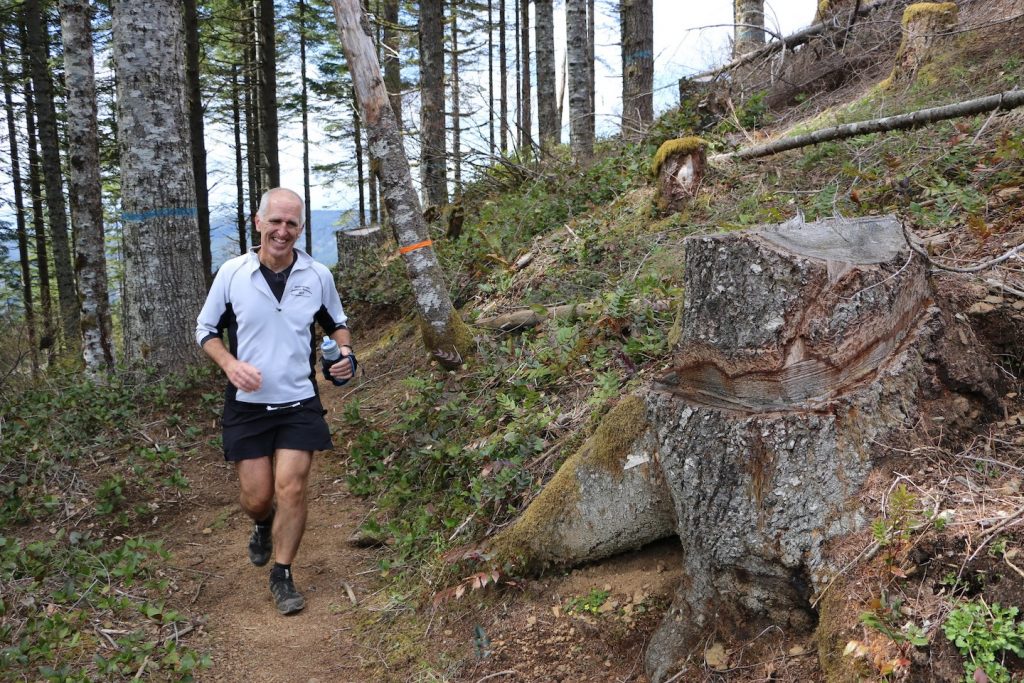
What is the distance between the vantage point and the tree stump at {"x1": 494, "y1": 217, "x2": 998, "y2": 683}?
2656mm

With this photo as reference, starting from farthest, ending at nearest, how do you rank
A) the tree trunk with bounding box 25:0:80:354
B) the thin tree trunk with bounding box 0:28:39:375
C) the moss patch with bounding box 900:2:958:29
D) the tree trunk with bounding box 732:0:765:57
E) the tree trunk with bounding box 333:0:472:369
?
the thin tree trunk with bounding box 0:28:39:375 → the tree trunk with bounding box 25:0:80:354 → the tree trunk with bounding box 732:0:765:57 → the moss patch with bounding box 900:2:958:29 → the tree trunk with bounding box 333:0:472:369

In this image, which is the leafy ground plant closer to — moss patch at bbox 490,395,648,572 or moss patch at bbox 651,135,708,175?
moss patch at bbox 490,395,648,572

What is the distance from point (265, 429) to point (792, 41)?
8.26 metres

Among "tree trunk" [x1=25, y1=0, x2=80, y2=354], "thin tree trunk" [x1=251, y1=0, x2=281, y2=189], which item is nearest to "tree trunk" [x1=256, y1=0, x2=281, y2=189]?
"thin tree trunk" [x1=251, y1=0, x2=281, y2=189]

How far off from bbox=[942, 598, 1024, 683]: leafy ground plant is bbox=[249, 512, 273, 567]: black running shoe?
12.5ft

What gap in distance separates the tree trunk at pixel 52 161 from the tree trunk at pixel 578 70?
994 cm

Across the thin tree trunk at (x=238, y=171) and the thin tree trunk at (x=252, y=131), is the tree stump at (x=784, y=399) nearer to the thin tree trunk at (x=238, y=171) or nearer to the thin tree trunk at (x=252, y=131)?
the thin tree trunk at (x=238, y=171)

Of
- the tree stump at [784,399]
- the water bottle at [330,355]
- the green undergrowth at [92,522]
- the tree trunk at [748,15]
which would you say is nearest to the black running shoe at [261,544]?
the green undergrowth at [92,522]

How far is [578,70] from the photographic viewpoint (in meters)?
11.7

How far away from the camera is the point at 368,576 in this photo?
15.1 feet

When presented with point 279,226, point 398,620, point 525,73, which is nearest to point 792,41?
point 279,226

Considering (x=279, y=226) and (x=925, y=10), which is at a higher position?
(x=925, y=10)

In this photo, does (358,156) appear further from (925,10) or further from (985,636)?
(985,636)

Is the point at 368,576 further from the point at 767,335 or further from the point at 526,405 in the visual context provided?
the point at 767,335
